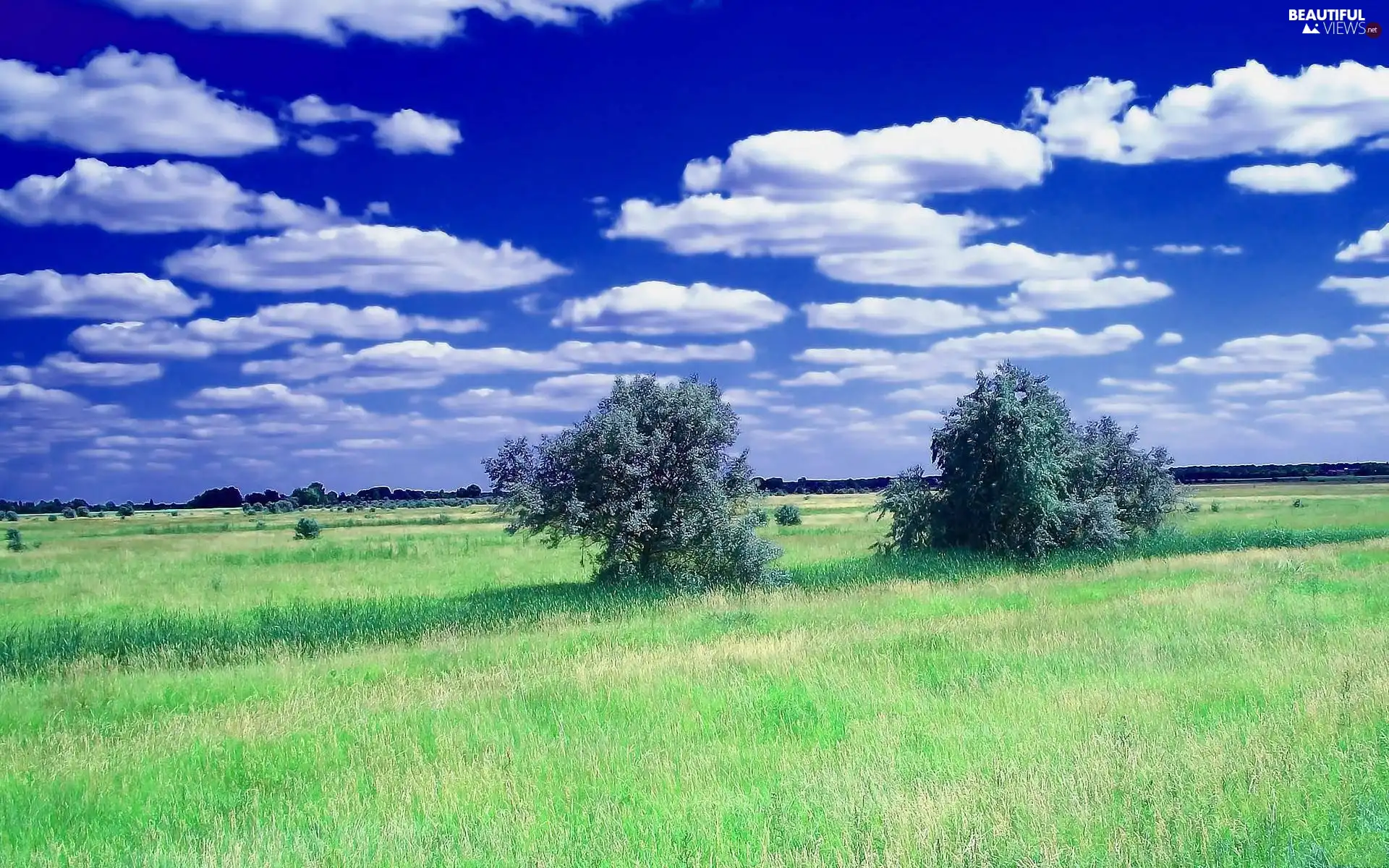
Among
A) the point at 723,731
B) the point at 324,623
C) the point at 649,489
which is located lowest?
the point at 324,623

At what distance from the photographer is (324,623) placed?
23766mm

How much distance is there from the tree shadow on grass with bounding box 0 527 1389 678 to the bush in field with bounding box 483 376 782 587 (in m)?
1.63

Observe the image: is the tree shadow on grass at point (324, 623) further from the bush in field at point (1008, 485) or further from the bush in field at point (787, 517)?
the bush in field at point (787, 517)

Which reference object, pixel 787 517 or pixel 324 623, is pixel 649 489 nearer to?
pixel 324 623

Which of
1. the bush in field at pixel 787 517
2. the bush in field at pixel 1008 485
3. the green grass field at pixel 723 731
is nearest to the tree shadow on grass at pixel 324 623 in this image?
the green grass field at pixel 723 731

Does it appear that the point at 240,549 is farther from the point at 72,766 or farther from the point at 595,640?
the point at 72,766

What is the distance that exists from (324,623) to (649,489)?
378 inches

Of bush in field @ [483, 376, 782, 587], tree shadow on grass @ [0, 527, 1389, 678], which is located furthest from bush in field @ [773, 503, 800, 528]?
bush in field @ [483, 376, 782, 587]

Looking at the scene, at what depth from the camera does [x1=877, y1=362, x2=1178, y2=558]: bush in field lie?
129 feet

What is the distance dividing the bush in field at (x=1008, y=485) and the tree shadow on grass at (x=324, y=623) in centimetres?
649

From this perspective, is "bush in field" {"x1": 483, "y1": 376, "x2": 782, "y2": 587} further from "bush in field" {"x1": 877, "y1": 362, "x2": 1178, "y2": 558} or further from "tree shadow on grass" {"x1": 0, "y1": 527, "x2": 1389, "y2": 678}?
"bush in field" {"x1": 877, "y1": 362, "x2": 1178, "y2": 558}

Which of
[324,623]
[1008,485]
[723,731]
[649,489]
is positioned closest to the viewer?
[723,731]

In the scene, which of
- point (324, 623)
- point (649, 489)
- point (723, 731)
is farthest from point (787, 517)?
point (723, 731)

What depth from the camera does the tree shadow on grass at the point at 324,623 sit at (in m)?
20.9
